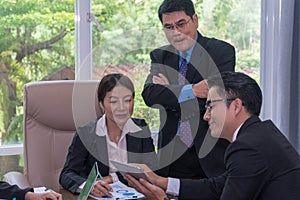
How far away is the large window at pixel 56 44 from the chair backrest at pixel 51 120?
0.57m

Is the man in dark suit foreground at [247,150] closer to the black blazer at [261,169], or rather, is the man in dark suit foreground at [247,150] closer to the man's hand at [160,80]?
the black blazer at [261,169]

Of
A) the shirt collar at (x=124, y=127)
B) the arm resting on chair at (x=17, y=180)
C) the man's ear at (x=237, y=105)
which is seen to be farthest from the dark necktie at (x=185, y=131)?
the arm resting on chair at (x=17, y=180)

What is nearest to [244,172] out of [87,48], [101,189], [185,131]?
[101,189]

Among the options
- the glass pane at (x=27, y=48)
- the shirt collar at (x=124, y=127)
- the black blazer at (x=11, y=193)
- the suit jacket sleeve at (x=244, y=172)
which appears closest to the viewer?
the suit jacket sleeve at (x=244, y=172)

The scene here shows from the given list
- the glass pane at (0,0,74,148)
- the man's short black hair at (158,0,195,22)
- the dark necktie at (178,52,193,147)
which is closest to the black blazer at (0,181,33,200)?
the dark necktie at (178,52,193,147)

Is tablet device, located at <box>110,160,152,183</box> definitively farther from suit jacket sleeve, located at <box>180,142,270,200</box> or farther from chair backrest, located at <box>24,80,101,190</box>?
chair backrest, located at <box>24,80,101,190</box>

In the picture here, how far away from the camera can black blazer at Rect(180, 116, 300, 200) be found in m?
1.65

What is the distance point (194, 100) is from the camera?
2412mm

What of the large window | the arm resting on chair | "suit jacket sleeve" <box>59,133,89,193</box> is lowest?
the arm resting on chair

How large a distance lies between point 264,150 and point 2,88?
2.01 metres

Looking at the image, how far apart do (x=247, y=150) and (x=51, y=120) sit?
3.83 ft

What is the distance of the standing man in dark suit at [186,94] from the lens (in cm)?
241

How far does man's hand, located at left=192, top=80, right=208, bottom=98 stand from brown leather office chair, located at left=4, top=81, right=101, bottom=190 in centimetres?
51

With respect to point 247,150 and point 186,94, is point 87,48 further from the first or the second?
point 247,150
